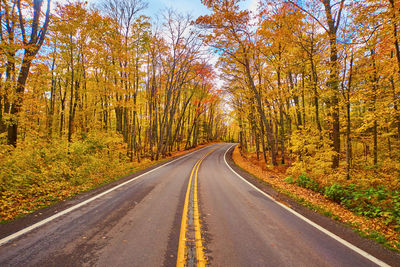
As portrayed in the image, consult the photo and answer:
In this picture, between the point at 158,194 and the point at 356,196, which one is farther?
the point at 158,194

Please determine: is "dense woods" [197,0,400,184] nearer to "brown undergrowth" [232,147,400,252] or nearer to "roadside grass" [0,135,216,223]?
"brown undergrowth" [232,147,400,252]

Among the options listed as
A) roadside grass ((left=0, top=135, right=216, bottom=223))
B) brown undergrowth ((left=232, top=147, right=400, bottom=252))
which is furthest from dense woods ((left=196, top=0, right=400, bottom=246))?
roadside grass ((left=0, top=135, right=216, bottom=223))

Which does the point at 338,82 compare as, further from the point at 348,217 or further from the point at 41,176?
the point at 41,176

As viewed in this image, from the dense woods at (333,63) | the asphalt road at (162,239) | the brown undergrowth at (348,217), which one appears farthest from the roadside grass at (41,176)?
the dense woods at (333,63)

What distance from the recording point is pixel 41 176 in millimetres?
6477

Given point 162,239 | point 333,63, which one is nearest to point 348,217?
point 162,239

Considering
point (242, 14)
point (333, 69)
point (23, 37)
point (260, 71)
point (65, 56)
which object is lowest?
point (333, 69)

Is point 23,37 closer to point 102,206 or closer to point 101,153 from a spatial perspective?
point 101,153

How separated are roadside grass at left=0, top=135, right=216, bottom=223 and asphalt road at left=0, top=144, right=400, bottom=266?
3.00 ft

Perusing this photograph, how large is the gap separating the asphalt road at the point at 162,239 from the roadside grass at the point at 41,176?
916mm

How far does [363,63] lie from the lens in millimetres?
8953

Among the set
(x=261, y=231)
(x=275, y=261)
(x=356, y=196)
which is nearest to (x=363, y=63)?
(x=356, y=196)

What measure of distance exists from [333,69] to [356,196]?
648cm

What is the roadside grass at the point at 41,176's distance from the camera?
4.84m
